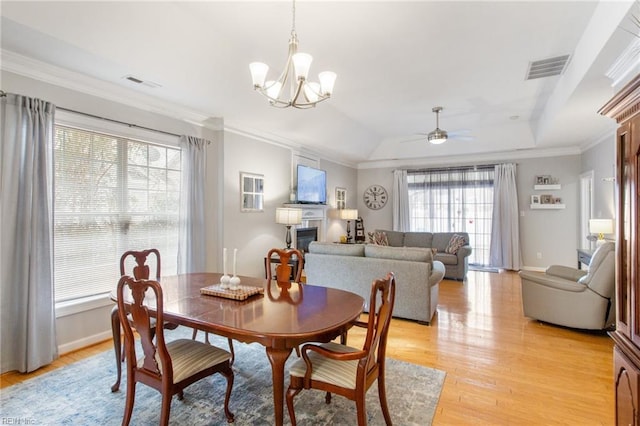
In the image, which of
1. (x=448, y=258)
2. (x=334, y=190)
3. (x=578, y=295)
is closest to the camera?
(x=578, y=295)

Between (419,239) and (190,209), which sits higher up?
(190,209)

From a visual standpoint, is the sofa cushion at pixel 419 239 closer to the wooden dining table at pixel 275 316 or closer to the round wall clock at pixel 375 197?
the round wall clock at pixel 375 197

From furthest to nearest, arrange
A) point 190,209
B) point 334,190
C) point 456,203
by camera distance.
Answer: point 334,190 → point 456,203 → point 190,209

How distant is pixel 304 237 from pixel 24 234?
4294mm

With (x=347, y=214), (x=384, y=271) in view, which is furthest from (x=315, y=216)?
(x=384, y=271)

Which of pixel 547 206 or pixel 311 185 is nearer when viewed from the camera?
pixel 311 185

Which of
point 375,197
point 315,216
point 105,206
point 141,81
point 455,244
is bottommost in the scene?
point 455,244

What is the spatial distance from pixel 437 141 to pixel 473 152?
2.67 meters

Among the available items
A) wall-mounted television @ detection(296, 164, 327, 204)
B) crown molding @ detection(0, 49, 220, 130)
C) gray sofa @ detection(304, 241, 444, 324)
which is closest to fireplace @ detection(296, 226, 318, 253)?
wall-mounted television @ detection(296, 164, 327, 204)

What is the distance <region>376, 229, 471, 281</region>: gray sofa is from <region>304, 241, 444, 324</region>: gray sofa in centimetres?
181

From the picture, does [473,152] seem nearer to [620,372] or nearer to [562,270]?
[562,270]

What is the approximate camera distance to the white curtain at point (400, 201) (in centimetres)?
798

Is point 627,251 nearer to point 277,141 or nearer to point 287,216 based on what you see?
point 287,216

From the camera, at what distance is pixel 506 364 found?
9.12 ft
